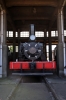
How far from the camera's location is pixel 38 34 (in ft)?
96.0

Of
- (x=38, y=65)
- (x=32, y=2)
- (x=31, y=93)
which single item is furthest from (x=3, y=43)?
(x=31, y=93)

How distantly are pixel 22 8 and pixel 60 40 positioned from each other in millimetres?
5090

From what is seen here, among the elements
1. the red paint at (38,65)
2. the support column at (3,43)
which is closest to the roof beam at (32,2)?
the support column at (3,43)

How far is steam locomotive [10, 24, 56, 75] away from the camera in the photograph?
11.5 metres

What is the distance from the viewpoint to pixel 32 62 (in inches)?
452

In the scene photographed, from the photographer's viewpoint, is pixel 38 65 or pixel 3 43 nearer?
pixel 38 65

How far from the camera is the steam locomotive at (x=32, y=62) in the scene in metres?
11.5

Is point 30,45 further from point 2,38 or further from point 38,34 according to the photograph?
point 38,34

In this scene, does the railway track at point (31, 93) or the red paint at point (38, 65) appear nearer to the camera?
the railway track at point (31, 93)

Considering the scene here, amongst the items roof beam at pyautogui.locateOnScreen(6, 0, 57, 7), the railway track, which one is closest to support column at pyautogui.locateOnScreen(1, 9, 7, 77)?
roof beam at pyautogui.locateOnScreen(6, 0, 57, 7)

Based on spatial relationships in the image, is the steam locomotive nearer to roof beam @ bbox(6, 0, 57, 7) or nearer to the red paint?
the red paint

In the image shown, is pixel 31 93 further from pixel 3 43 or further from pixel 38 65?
pixel 3 43

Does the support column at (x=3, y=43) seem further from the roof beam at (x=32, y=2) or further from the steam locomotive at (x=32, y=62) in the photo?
the steam locomotive at (x=32, y=62)

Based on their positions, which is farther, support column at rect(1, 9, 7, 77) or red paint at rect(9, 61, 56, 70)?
support column at rect(1, 9, 7, 77)
